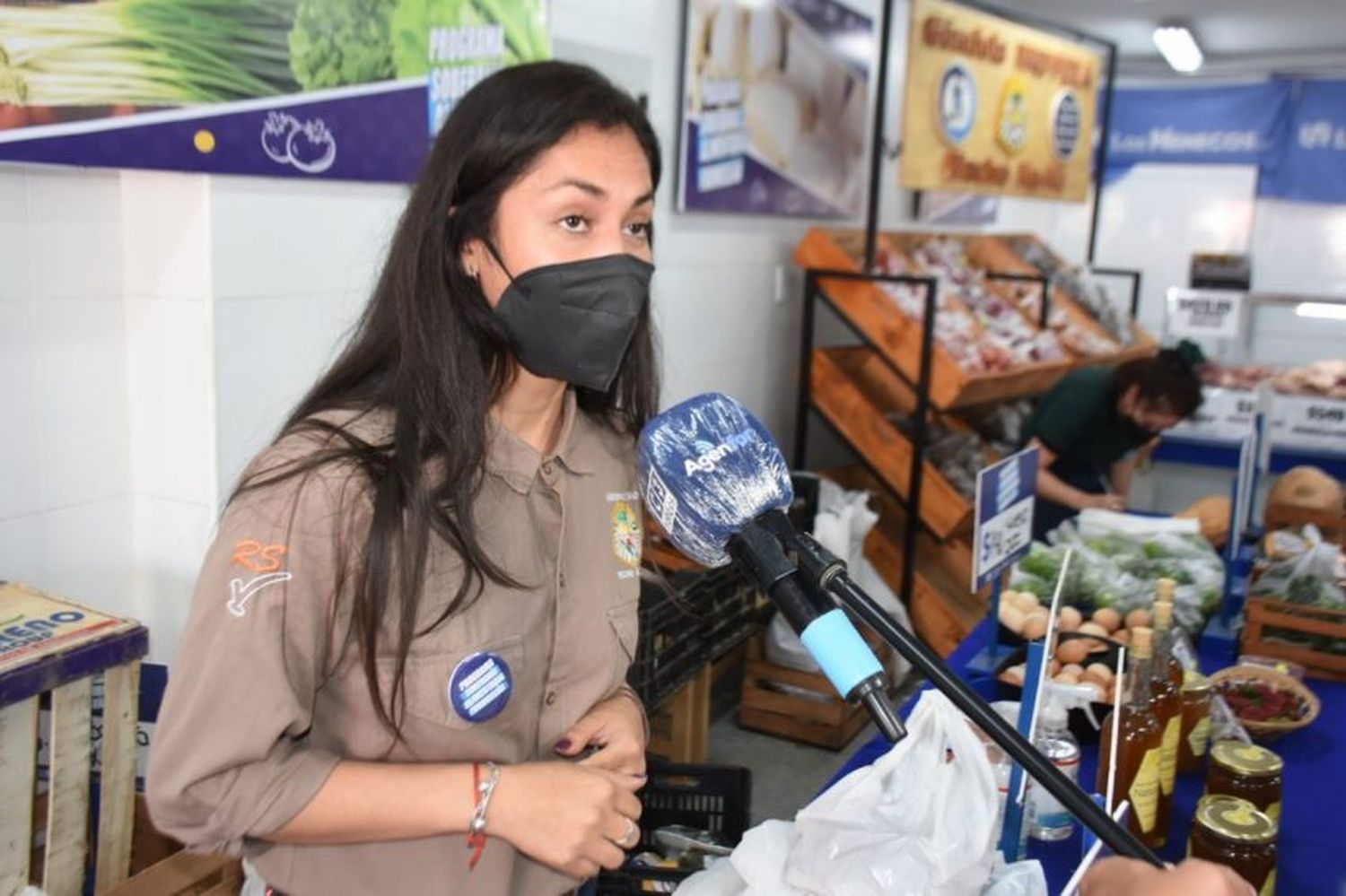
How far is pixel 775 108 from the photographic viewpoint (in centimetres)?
478

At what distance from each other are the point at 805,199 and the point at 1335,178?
233 inches

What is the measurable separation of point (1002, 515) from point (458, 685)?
1.45m

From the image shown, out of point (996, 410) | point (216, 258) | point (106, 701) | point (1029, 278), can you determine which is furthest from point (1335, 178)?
point (106, 701)

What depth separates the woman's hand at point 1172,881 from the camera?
0.82 meters

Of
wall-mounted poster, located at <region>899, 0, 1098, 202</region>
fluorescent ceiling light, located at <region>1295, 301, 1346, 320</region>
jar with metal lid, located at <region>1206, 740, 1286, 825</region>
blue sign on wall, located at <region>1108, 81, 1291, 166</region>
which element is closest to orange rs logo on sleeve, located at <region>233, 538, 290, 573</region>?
jar with metal lid, located at <region>1206, 740, 1286, 825</region>

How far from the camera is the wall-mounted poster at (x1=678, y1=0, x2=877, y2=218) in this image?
4297mm

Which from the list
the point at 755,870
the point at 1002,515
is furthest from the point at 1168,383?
the point at 755,870

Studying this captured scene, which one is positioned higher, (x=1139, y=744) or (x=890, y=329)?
(x=890, y=329)

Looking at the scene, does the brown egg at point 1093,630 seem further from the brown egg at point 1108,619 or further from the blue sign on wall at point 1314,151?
the blue sign on wall at point 1314,151

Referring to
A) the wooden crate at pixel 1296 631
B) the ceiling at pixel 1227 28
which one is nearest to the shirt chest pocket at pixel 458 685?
the wooden crate at pixel 1296 631

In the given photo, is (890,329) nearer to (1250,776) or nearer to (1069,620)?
(1069,620)

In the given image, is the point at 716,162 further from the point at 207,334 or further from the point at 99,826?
the point at 99,826

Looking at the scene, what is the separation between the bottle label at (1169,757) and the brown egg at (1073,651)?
18.0 inches

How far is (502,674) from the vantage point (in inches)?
48.4
